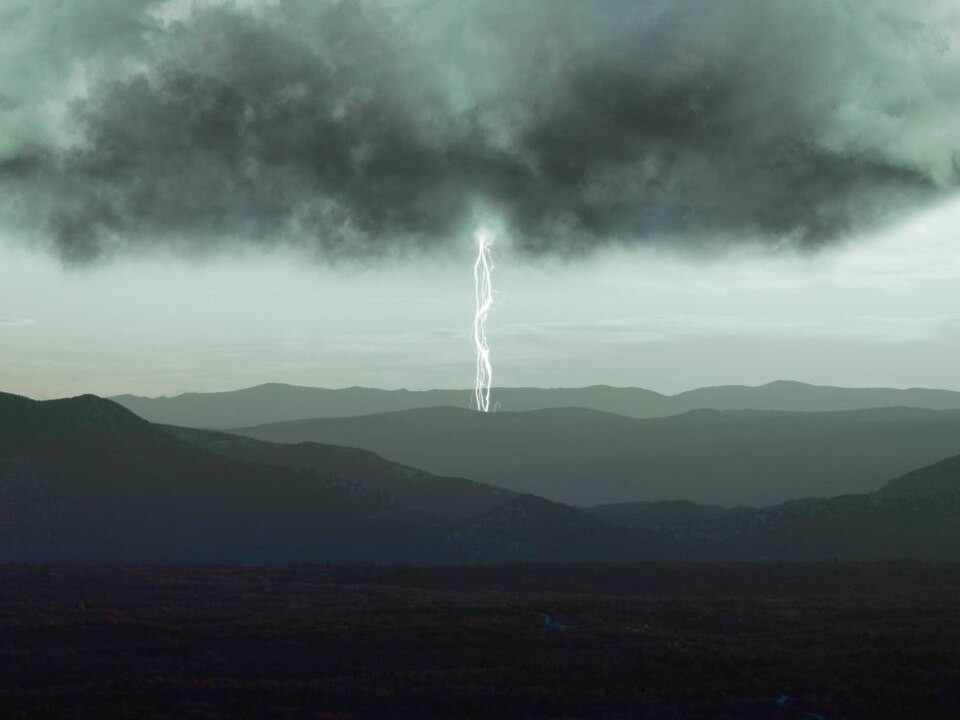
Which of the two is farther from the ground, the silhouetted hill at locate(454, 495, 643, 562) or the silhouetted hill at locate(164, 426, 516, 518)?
the silhouetted hill at locate(164, 426, 516, 518)

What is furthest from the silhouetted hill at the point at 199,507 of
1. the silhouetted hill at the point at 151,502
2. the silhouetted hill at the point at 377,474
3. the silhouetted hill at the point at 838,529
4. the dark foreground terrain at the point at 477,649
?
the dark foreground terrain at the point at 477,649

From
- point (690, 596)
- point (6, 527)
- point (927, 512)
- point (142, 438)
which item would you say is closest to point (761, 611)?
point (690, 596)

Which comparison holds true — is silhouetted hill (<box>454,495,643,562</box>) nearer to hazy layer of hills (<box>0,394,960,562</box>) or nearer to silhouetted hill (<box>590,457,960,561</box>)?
hazy layer of hills (<box>0,394,960,562</box>)

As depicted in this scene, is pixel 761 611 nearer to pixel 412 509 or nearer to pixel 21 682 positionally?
pixel 21 682

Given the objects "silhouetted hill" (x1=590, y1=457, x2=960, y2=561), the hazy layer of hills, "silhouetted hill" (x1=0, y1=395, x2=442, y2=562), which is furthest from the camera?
"silhouetted hill" (x1=0, y1=395, x2=442, y2=562)

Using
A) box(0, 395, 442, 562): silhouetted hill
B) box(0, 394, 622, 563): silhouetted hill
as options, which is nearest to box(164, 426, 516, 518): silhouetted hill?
Result: box(0, 394, 622, 563): silhouetted hill

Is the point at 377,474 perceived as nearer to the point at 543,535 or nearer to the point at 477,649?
the point at 543,535

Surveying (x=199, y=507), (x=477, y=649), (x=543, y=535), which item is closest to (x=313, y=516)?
(x=199, y=507)

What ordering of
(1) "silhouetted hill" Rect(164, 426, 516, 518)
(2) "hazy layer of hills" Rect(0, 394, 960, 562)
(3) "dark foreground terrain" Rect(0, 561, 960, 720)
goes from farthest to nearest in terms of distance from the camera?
(1) "silhouetted hill" Rect(164, 426, 516, 518), (2) "hazy layer of hills" Rect(0, 394, 960, 562), (3) "dark foreground terrain" Rect(0, 561, 960, 720)
